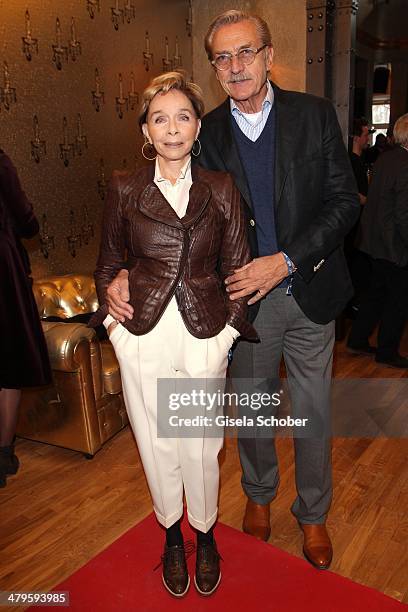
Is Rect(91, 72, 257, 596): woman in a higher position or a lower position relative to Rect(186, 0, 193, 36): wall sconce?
lower

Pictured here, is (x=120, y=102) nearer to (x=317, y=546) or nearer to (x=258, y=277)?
(x=258, y=277)

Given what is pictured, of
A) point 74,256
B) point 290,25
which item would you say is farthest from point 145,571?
point 290,25

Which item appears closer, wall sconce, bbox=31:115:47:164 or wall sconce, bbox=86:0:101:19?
wall sconce, bbox=31:115:47:164

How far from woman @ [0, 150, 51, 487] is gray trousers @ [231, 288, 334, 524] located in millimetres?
1232

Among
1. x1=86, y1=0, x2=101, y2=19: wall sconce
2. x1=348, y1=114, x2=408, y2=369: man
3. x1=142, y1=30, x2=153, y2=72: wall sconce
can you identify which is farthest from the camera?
x1=142, y1=30, x2=153, y2=72: wall sconce

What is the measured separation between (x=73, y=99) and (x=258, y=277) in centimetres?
278

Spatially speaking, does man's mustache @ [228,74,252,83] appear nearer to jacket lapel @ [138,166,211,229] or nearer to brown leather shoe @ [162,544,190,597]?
jacket lapel @ [138,166,211,229]

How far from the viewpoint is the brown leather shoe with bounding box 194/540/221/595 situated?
2.06 metres

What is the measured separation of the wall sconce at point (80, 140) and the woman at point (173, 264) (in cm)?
236

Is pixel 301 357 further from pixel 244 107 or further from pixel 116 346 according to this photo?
pixel 244 107

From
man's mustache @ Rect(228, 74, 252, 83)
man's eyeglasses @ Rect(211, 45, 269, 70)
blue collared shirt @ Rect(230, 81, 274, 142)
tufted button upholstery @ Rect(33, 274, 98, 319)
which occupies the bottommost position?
tufted button upholstery @ Rect(33, 274, 98, 319)

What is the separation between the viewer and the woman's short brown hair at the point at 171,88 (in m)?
1.77

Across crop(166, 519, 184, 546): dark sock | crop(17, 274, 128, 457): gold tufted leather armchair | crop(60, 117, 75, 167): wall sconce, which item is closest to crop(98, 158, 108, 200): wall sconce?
crop(60, 117, 75, 167): wall sconce

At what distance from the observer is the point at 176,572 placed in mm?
2076
